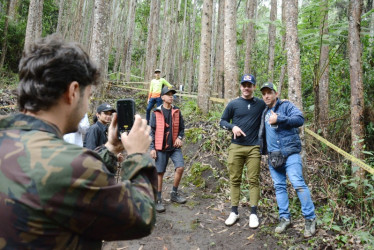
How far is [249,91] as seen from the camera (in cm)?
476

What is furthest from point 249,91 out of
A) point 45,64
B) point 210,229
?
point 45,64

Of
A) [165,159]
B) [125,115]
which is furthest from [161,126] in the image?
[125,115]

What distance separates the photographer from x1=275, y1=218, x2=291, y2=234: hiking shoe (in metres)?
4.13

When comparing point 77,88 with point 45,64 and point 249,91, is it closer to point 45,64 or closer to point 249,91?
point 45,64

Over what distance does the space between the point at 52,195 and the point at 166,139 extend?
4344 mm

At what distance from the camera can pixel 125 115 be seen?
180cm

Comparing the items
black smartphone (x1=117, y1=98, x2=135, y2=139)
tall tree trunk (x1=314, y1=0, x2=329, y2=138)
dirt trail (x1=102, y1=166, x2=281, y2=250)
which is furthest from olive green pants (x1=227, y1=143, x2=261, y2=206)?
black smartphone (x1=117, y1=98, x2=135, y2=139)

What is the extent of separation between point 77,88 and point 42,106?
167mm

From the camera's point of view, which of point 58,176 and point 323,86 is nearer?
point 58,176

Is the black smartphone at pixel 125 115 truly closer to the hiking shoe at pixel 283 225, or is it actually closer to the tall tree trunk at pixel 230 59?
the hiking shoe at pixel 283 225

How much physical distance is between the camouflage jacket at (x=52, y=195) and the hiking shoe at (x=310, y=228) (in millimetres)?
3527

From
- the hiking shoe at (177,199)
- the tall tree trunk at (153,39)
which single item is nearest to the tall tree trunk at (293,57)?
the hiking shoe at (177,199)

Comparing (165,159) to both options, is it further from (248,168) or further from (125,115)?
(125,115)

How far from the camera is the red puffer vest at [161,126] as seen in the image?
5.26 metres
